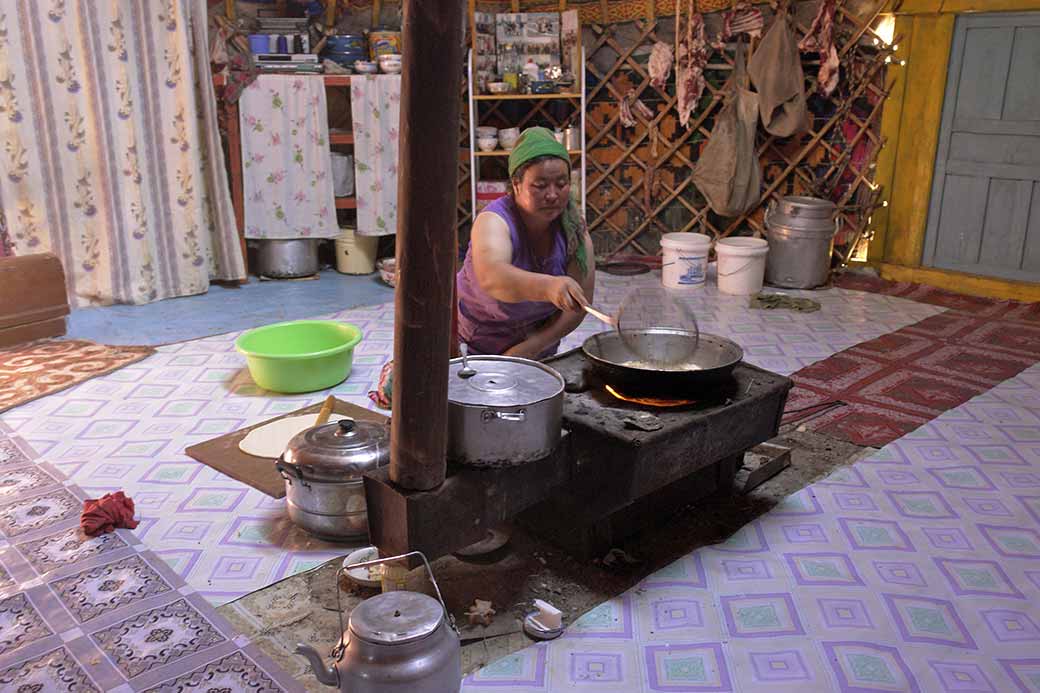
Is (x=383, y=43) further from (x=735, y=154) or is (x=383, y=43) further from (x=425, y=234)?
(x=425, y=234)

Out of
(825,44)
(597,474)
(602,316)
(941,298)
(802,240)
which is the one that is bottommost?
(941,298)

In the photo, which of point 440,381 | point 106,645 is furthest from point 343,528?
point 440,381

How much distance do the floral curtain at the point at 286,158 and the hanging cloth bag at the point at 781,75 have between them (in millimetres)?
2251

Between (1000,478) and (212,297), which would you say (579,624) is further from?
(212,297)

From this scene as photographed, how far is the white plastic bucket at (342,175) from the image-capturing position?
4.45 m

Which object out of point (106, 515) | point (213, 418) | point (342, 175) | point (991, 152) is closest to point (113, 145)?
point (342, 175)

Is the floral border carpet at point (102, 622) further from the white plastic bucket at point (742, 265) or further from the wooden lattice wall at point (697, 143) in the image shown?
the wooden lattice wall at point (697, 143)

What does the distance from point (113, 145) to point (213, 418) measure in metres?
1.86

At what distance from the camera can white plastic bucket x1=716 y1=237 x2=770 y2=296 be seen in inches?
158

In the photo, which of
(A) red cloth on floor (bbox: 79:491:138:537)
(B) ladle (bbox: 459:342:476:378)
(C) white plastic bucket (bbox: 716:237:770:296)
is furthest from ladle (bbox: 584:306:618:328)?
(C) white plastic bucket (bbox: 716:237:770:296)

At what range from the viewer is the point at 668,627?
1.54 m

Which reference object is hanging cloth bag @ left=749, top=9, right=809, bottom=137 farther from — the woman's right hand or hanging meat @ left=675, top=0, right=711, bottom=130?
the woman's right hand

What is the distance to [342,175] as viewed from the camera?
449 cm

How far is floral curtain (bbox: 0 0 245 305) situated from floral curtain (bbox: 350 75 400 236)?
695 millimetres
